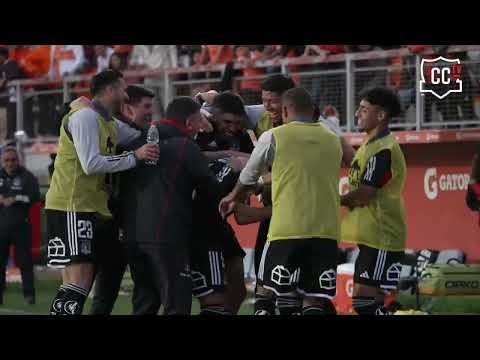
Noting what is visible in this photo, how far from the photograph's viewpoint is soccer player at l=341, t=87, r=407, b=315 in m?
9.17

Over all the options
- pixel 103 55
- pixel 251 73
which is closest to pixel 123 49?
pixel 103 55

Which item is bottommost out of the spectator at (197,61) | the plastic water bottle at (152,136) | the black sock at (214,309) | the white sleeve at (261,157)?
the black sock at (214,309)

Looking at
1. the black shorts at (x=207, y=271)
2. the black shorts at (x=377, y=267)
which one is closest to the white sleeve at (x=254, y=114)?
the black shorts at (x=207, y=271)

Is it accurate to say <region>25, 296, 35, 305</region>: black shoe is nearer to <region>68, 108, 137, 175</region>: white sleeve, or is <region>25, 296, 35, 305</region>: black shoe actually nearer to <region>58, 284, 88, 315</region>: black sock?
<region>58, 284, 88, 315</region>: black sock

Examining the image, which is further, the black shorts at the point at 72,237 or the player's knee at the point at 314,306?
the black shorts at the point at 72,237

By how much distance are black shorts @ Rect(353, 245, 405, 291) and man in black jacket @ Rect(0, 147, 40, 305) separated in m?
7.77

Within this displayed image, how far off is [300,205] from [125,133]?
167 cm

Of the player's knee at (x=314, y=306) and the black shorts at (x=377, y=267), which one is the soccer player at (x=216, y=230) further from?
the black shorts at (x=377, y=267)

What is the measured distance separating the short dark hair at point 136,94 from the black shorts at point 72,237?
39.6 inches

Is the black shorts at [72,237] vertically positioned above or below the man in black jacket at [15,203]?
above

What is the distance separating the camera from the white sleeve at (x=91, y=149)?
8.46m

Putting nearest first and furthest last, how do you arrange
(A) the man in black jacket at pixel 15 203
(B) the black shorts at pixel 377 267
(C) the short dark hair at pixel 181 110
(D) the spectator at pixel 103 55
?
(C) the short dark hair at pixel 181 110 < (B) the black shorts at pixel 377 267 < (A) the man in black jacket at pixel 15 203 < (D) the spectator at pixel 103 55
